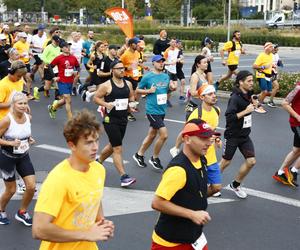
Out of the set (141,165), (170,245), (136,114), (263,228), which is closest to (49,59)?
(136,114)

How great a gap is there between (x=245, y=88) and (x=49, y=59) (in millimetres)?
8947

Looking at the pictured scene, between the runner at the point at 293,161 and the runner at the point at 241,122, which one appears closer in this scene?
the runner at the point at 241,122

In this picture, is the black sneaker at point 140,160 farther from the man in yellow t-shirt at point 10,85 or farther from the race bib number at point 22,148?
the race bib number at point 22,148

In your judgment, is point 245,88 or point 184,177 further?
point 245,88

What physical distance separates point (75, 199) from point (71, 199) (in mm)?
26

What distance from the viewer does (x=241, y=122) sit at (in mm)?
7496

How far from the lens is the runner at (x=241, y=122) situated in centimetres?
738

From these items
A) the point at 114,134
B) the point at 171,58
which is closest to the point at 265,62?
the point at 171,58

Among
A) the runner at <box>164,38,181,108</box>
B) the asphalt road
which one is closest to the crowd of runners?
the asphalt road

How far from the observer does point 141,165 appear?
30.1 feet

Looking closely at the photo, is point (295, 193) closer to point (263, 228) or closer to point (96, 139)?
point (263, 228)

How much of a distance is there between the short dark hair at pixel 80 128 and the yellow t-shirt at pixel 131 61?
9.78 meters

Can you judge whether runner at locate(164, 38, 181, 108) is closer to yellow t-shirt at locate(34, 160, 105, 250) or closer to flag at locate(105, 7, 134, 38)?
flag at locate(105, 7, 134, 38)

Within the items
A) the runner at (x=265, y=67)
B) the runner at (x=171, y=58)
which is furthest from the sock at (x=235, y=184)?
the runner at (x=171, y=58)
